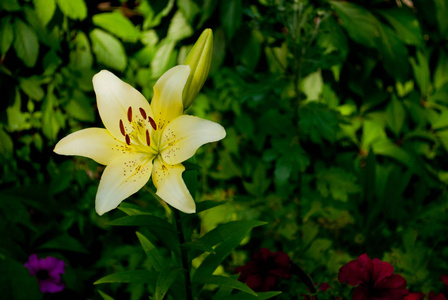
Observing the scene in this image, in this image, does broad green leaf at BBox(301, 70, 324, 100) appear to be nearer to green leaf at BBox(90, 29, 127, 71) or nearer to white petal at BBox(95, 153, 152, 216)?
green leaf at BBox(90, 29, 127, 71)

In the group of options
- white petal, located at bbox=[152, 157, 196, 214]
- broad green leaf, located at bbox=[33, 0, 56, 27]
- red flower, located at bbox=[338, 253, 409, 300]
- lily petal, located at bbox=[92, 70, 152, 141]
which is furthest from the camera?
broad green leaf, located at bbox=[33, 0, 56, 27]

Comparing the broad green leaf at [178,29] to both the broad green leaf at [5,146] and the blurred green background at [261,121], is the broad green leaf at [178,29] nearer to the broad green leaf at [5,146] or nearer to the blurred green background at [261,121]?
the blurred green background at [261,121]

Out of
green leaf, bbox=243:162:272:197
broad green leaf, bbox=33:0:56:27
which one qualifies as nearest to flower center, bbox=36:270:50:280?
green leaf, bbox=243:162:272:197

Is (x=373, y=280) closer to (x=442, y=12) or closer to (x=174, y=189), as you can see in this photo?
(x=174, y=189)

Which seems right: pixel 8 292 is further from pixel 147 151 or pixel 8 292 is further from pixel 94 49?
pixel 94 49

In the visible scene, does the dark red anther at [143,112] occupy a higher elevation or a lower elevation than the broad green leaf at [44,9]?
higher

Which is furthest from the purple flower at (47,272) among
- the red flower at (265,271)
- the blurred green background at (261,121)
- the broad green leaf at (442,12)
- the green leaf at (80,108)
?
the broad green leaf at (442,12)

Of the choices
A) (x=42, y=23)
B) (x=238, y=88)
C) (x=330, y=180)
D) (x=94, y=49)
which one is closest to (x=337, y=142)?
(x=330, y=180)
